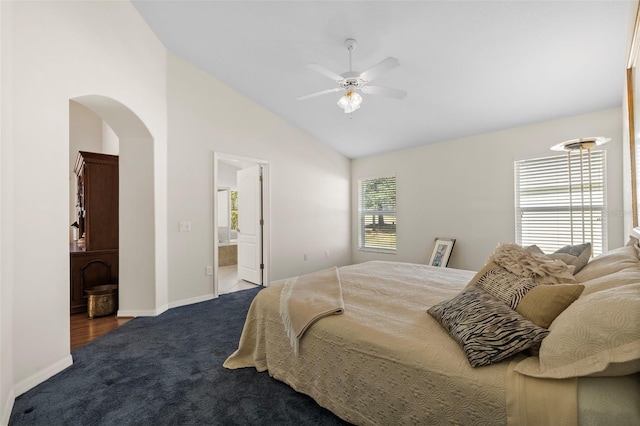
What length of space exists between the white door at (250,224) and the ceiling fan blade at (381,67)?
2789 millimetres

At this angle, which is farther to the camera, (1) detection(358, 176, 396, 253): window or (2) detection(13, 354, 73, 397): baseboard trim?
(1) detection(358, 176, 396, 253): window

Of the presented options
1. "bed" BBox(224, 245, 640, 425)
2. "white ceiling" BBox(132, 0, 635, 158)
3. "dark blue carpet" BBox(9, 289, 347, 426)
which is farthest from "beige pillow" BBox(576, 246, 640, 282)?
"white ceiling" BBox(132, 0, 635, 158)

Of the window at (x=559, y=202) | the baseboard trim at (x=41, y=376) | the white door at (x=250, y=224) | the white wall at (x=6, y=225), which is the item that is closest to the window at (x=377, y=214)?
the window at (x=559, y=202)

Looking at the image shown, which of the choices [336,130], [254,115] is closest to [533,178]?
[336,130]

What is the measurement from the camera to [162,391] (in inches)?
77.7

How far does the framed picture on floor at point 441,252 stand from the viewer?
4578 mm

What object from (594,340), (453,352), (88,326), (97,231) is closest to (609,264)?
(594,340)

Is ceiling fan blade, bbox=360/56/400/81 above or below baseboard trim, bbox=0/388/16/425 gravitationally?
above

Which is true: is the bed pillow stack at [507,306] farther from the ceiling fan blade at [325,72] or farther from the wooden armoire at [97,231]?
the wooden armoire at [97,231]

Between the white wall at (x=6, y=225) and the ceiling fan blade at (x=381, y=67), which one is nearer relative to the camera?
the white wall at (x=6, y=225)

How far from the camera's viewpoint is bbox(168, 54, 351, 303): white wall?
3963 millimetres

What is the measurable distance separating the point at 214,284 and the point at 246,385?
2451mm

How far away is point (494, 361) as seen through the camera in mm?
1148

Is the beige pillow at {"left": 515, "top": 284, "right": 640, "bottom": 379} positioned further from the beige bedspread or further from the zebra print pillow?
the beige bedspread
